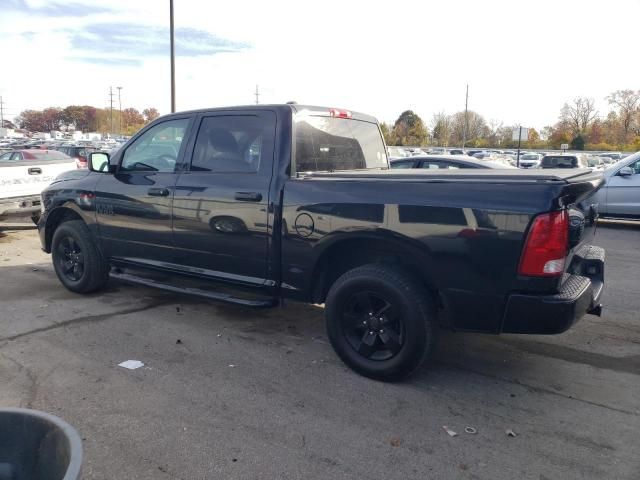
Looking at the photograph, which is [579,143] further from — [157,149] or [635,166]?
[157,149]

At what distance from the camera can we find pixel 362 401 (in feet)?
12.0

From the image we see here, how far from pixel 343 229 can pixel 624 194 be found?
9965 millimetres

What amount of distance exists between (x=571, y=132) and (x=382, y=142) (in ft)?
246

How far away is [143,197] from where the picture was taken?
522 cm

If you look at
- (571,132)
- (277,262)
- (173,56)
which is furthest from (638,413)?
(571,132)

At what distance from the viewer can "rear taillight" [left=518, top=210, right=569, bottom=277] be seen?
127 inches

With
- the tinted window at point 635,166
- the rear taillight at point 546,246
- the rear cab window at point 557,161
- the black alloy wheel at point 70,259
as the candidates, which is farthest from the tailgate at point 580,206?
the rear cab window at point 557,161

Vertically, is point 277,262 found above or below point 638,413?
above

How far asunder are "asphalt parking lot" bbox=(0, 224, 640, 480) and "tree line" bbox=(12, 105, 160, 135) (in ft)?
392

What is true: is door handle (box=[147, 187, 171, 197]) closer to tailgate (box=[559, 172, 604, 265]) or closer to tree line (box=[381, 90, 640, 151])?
tailgate (box=[559, 172, 604, 265])

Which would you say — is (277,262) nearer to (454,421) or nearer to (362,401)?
(362,401)

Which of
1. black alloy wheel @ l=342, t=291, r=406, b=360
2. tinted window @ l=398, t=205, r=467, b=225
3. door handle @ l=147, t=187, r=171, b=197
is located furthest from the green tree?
tinted window @ l=398, t=205, r=467, b=225

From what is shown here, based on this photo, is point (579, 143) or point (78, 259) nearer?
point (78, 259)

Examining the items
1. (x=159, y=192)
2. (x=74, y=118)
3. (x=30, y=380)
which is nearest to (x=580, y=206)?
(x=159, y=192)
